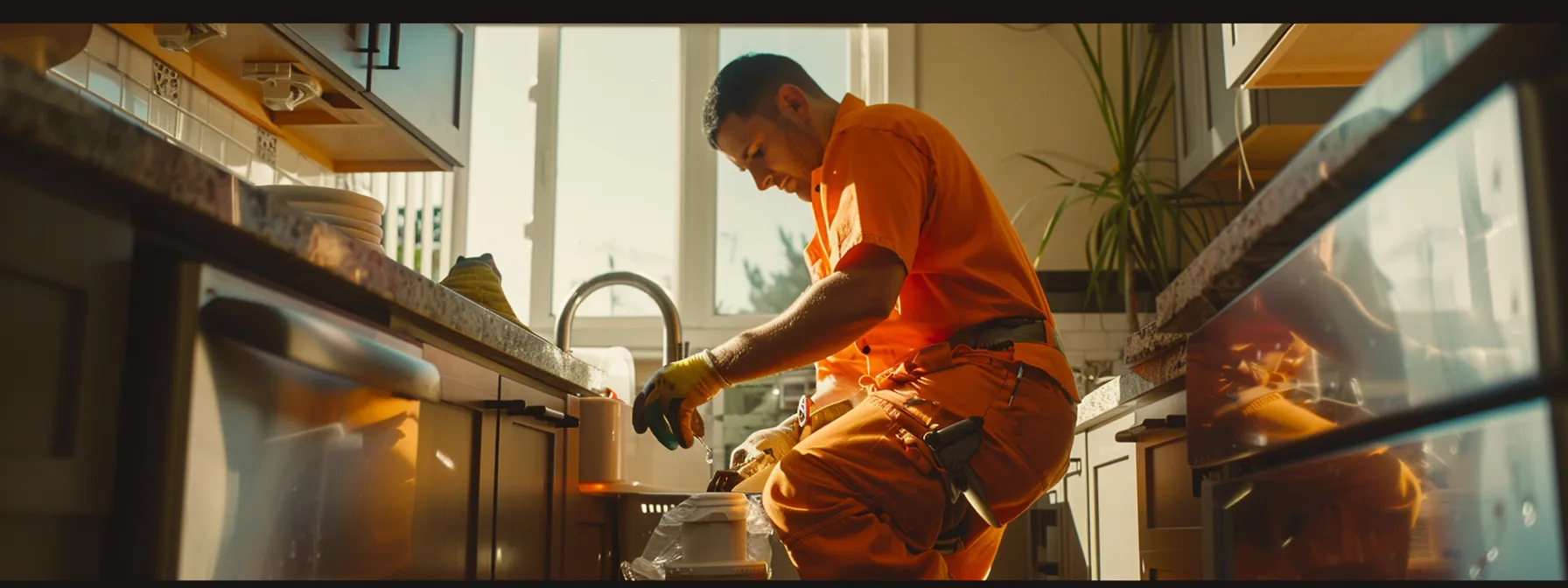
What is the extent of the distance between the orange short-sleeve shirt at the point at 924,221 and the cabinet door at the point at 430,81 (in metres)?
0.95

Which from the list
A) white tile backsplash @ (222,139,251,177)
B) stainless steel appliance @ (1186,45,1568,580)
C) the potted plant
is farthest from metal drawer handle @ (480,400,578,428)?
the potted plant

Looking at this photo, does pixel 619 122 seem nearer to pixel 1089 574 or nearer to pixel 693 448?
pixel 693 448

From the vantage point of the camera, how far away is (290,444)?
1.02m

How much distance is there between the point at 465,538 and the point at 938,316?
29.5 inches

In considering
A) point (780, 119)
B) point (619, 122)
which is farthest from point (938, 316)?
point (619, 122)

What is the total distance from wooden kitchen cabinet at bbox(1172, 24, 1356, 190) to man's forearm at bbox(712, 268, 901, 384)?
1.53 metres

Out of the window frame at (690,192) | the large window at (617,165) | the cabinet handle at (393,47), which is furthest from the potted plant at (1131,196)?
the cabinet handle at (393,47)

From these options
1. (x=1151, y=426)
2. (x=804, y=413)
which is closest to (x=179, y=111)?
(x=804, y=413)

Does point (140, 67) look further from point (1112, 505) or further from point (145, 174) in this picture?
point (1112, 505)

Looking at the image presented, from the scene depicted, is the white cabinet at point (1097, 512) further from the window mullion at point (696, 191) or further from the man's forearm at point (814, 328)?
the window mullion at point (696, 191)

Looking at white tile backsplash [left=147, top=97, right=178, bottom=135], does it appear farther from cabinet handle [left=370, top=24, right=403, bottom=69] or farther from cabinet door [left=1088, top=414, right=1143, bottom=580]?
cabinet door [left=1088, top=414, right=1143, bottom=580]

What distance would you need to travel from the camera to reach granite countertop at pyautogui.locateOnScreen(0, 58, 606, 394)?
2.26ft

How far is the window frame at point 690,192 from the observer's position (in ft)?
12.5

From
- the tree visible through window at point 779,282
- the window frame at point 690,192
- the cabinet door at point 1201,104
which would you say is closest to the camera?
the cabinet door at point 1201,104
